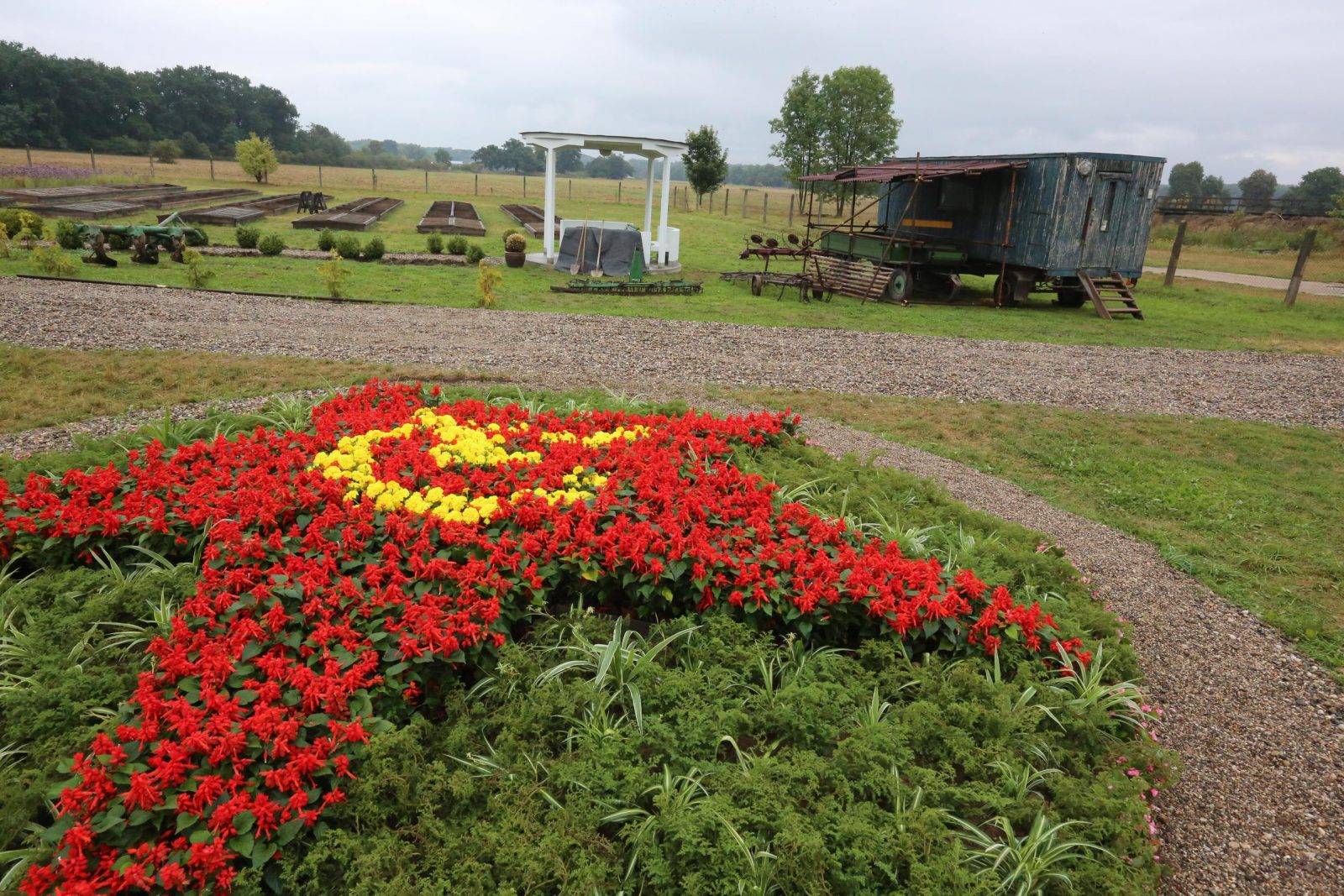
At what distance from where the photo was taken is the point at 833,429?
7.35m

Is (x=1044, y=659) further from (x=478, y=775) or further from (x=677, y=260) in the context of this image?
(x=677, y=260)

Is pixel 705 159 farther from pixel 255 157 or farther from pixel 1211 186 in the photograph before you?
pixel 1211 186

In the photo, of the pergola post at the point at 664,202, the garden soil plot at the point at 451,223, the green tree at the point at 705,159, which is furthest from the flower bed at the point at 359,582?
the green tree at the point at 705,159

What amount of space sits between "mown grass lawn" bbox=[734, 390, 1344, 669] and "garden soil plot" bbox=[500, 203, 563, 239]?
17340mm

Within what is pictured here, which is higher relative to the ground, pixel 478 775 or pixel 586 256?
pixel 586 256

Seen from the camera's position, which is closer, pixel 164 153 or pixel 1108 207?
pixel 1108 207

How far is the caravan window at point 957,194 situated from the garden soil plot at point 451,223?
43.0 ft

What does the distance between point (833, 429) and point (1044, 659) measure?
13.2 ft

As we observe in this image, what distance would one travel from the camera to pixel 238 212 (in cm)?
2406

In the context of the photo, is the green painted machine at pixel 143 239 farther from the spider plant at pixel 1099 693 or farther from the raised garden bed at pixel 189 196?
the spider plant at pixel 1099 693

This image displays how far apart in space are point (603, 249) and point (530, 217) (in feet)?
44.5

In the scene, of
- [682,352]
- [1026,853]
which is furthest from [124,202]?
[1026,853]

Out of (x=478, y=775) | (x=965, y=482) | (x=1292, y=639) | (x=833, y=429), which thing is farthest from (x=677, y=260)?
(x=478, y=775)

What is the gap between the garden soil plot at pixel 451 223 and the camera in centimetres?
2400
